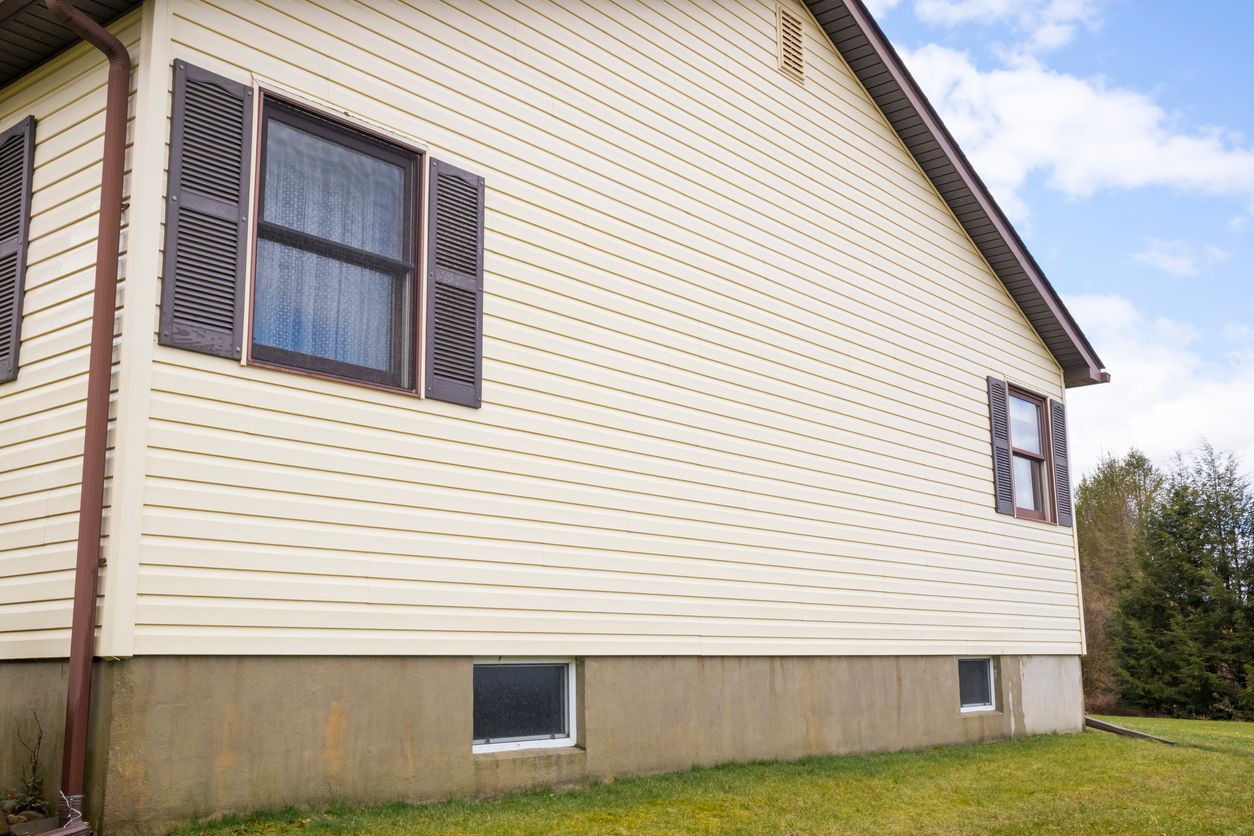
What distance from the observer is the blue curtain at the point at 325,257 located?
A: 21.3 ft

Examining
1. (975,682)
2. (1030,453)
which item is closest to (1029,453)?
(1030,453)

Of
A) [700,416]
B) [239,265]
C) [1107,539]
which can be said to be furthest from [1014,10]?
[239,265]

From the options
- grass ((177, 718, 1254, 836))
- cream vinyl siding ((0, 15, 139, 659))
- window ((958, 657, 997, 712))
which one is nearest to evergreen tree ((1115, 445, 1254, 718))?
window ((958, 657, 997, 712))

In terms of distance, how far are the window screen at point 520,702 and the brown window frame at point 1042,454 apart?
7.28 m

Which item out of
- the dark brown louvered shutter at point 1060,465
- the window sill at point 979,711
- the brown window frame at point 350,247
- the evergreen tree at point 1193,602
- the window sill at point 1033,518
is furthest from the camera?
the evergreen tree at point 1193,602

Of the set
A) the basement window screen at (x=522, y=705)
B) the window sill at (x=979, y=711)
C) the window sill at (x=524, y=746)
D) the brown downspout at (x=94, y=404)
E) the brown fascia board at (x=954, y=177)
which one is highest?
the brown fascia board at (x=954, y=177)

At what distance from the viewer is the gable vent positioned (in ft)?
35.4

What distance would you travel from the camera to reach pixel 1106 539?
33344 mm

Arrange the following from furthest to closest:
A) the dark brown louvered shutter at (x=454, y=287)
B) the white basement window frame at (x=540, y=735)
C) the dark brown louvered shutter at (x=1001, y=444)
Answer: the dark brown louvered shutter at (x=1001, y=444) < the white basement window frame at (x=540, y=735) < the dark brown louvered shutter at (x=454, y=287)

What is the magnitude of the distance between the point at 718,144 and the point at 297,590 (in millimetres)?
5294

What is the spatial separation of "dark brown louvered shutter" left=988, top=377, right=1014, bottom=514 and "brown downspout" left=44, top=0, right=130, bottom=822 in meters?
9.45

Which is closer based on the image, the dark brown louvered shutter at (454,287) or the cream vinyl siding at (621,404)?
the cream vinyl siding at (621,404)

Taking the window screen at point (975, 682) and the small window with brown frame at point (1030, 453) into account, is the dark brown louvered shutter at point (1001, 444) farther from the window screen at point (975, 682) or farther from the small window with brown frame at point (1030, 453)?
the window screen at point (975, 682)

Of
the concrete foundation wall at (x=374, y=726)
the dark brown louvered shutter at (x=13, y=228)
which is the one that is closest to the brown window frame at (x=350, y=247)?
the dark brown louvered shutter at (x=13, y=228)
